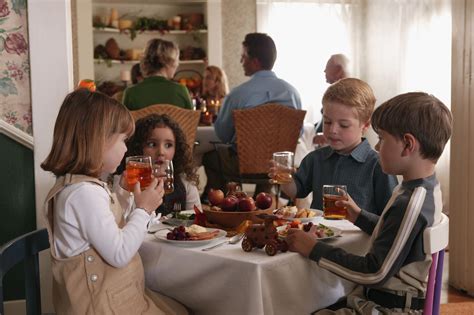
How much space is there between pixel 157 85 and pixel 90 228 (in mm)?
3187

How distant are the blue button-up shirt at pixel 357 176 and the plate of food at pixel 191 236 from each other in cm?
76

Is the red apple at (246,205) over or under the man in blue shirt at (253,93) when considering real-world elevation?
under

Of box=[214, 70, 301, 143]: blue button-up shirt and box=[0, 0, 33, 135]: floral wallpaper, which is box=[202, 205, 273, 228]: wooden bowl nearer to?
box=[0, 0, 33, 135]: floral wallpaper

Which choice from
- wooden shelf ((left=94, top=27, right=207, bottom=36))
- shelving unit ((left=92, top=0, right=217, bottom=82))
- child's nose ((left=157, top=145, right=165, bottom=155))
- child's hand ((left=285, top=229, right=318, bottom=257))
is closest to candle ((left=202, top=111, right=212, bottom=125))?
shelving unit ((left=92, top=0, right=217, bottom=82))

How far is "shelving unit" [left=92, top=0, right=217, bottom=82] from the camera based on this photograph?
765cm

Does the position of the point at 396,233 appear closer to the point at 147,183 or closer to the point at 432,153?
the point at 432,153

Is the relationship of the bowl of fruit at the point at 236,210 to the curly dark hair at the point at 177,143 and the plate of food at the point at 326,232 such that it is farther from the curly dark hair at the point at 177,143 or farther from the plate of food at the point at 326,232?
the curly dark hair at the point at 177,143

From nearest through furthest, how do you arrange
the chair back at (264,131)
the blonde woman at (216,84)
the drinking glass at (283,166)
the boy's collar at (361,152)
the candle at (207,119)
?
the drinking glass at (283,166) < the boy's collar at (361,152) < the chair back at (264,131) < the candle at (207,119) < the blonde woman at (216,84)

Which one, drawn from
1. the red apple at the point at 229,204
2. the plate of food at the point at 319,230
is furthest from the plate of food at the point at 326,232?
the red apple at the point at 229,204

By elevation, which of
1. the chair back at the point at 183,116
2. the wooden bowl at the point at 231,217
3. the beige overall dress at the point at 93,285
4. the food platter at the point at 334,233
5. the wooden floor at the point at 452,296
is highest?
the chair back at the point at 183,116

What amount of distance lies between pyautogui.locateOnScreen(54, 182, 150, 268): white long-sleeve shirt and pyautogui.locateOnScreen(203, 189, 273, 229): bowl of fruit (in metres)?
0.34

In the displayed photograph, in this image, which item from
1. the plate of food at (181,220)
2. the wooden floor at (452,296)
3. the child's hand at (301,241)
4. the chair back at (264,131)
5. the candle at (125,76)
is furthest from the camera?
the candle at (125,76)

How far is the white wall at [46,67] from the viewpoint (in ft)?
9.35

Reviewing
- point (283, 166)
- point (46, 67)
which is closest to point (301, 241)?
point (283, 166)
